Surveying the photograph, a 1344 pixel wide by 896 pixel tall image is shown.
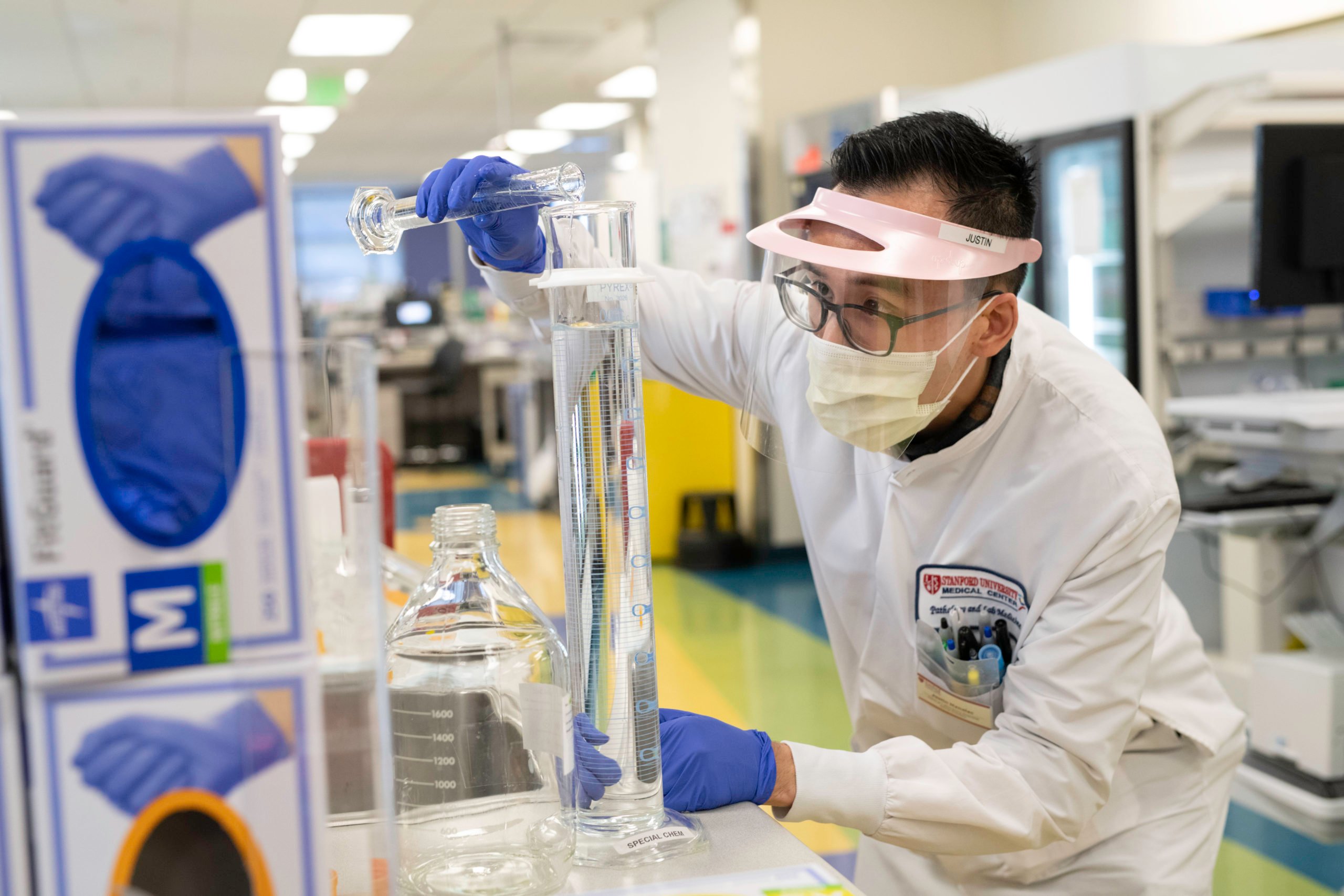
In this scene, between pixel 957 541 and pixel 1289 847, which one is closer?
pixel 957 541

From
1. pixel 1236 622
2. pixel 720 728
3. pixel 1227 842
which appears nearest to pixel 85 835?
pixel 720 728

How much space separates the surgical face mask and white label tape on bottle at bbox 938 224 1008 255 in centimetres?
7

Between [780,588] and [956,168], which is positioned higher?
[956,168]

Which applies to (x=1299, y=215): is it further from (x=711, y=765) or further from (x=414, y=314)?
(x=414, y=314)

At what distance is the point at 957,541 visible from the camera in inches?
48.0

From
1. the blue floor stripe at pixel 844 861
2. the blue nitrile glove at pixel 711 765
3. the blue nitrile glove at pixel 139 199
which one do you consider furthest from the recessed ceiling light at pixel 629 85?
the blue nitrile glove at pixel 139 199

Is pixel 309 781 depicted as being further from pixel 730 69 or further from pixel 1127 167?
pixel 730 69

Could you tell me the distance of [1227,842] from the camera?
2.55 metres

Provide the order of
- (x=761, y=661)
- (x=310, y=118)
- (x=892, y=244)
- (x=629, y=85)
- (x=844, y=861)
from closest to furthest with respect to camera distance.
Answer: (x=892, y=244)
(x=844, y=861)
(x=761, y=661)
(x=629, y=85)
(x=310, y=118)

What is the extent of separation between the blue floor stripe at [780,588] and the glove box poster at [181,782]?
381cm

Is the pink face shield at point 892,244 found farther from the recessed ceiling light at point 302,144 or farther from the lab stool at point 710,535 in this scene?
the recessed ceiling light at point 302,144

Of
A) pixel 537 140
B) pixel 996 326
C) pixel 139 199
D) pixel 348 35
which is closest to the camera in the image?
pixel 139 199

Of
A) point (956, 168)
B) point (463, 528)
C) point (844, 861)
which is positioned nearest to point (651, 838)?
point (463, 528)

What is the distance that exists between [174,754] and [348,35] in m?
7.20
